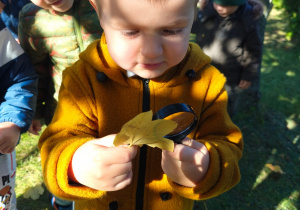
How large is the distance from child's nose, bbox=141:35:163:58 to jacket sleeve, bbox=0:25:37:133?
108 centimetres

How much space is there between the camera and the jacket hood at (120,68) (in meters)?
1.32

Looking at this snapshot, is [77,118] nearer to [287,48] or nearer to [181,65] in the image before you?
[181,65]

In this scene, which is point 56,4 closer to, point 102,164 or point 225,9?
point 102,164

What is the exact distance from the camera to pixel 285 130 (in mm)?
4277

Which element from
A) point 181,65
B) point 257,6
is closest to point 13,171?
point 181,65

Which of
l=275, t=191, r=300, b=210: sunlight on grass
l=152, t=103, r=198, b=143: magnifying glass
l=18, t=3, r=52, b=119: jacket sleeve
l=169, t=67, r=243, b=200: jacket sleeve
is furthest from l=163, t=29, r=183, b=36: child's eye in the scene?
l=275, t=191, r=300, b=210: sunlight on grass

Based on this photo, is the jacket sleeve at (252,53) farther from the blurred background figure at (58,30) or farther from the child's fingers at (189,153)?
the child's fingers at (189,153)

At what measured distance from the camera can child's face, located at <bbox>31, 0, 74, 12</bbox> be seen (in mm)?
1889

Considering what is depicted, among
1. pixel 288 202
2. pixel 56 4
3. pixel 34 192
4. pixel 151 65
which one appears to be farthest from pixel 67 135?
pixel 288 202

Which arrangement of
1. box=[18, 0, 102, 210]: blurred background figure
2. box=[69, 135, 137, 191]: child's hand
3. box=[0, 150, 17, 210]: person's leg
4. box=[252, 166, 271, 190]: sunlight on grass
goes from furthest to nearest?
box=[252, 166, 271, 190]: sunlight on grass
box=[18, 0, 102, 210]: blurred background figure
box=[0, 150, 17, 210]: person's leg
box=[69, 135, 137, 191]: child's hand

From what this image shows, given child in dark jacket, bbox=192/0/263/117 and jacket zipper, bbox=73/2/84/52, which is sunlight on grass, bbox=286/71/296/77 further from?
jacket zipper, bbox=73/2/84/52

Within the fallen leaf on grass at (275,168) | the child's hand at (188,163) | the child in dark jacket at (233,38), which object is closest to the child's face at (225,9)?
the child in dark jacket at (233,38)

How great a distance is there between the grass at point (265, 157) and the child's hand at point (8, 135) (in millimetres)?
1540

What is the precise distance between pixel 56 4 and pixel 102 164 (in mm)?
1370
